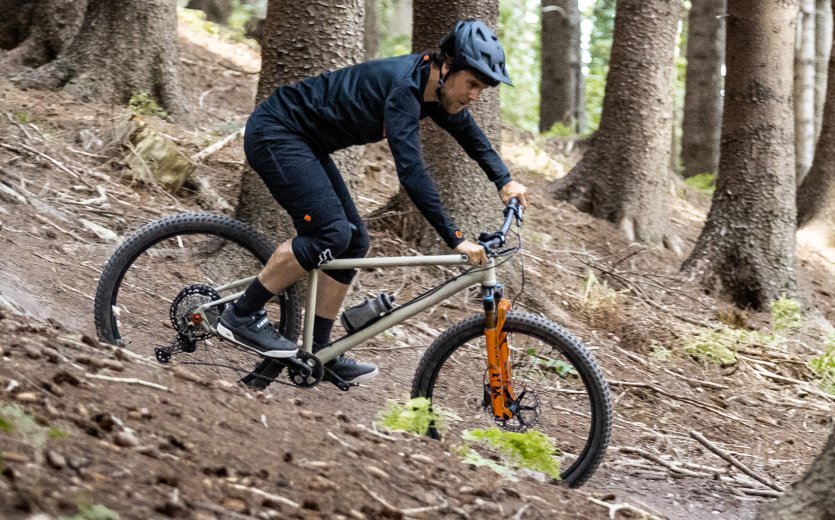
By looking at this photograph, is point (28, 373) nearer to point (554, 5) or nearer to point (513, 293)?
point (513, 293)

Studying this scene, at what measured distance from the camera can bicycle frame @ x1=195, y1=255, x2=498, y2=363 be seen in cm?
517

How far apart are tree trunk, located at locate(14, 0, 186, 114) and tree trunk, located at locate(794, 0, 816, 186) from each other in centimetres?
→ 1086

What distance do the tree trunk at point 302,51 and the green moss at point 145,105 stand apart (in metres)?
3.13

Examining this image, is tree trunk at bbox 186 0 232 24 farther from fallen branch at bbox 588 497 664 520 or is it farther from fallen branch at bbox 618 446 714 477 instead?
fallen branch at bbox 588 497 664 520

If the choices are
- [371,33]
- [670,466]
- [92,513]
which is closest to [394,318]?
[670,466]

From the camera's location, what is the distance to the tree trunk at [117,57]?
9.89m

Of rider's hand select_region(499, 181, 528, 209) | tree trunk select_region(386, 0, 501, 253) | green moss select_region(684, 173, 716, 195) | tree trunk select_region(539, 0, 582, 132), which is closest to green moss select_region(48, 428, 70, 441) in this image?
rider's hand select_region(499, 181, 528, 209)

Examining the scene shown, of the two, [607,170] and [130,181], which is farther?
[607,170]

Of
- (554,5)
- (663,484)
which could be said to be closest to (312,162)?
(663,484)

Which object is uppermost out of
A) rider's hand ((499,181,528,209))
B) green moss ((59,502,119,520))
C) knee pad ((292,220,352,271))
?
rider's hand ((499,181,528,209))

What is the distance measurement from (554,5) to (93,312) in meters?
14.7

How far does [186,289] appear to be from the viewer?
5480 millimetres

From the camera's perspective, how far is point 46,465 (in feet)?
10.4

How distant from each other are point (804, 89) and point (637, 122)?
22.2 ft
